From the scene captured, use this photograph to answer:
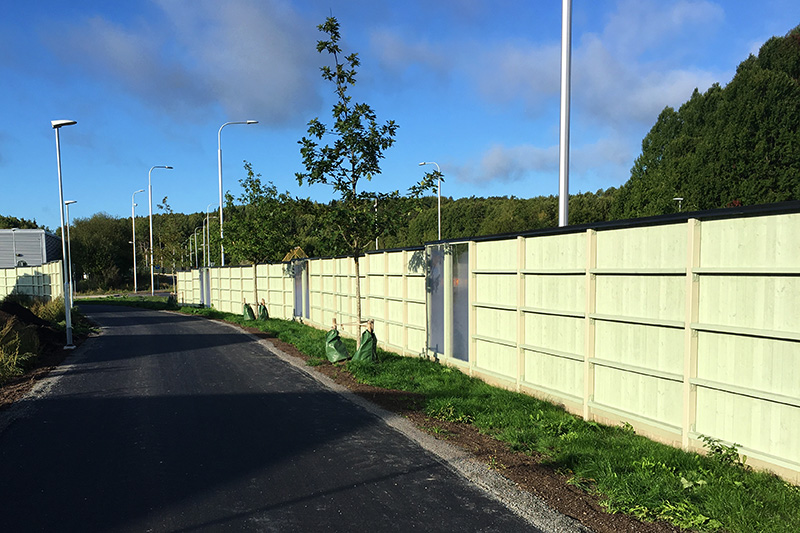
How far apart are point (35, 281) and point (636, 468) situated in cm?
3690

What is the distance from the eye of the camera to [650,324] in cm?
652

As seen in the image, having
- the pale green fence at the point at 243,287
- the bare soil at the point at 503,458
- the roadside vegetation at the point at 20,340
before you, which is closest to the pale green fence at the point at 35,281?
the pale green fence at the point at 243,287

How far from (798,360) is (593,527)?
2.36 meters

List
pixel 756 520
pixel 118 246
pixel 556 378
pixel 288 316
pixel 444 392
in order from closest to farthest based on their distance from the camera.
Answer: pixel 756 520 → pixel 556 378 → pixel 444 392 → pixel 288 316 → pixel 118 246

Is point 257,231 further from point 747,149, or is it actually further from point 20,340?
point 747,149

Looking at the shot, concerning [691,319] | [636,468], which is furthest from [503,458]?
[691,319]

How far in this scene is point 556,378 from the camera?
8148 mm

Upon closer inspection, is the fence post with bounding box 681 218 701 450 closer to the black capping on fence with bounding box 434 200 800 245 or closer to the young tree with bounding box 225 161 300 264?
the black capping on fence with bounding box 434 200 800 245

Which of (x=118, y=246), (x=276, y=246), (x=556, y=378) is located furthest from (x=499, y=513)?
(x=118, y=246)

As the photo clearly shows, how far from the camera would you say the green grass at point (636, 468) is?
4508 mm

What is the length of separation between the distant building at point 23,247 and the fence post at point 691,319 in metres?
49.3

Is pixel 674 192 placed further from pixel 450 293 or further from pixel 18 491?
pixel 18 491

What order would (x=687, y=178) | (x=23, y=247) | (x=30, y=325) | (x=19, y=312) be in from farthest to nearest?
(x=23, y=247)
(x=687, y=178)
(x=19, y=312)
(x=30, y=325)

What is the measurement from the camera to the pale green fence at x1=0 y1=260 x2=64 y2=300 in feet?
101
